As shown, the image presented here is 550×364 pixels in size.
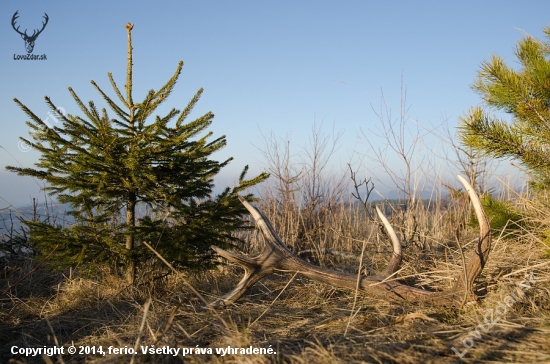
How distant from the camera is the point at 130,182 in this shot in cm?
343

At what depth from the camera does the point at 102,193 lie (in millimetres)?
3502

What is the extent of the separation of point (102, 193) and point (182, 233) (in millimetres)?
750

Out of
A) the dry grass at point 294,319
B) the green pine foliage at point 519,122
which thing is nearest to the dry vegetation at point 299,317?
the dry grass at point 294,319

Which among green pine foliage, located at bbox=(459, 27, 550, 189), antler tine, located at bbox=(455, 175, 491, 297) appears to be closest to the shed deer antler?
antler tine, located at bbox=(455, 175, 491, 297)

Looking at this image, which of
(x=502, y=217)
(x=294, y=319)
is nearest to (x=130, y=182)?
(x=294, y=319)

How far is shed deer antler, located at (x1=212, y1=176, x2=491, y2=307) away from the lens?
109 inches

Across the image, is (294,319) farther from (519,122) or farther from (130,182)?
(519,122)

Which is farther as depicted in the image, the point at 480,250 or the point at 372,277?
the point at 372,277

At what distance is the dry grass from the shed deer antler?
0.08 m

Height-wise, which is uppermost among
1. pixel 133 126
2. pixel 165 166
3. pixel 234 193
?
pixel 133 126

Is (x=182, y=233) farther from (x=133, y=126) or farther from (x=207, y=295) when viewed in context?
(x=133, y=126)

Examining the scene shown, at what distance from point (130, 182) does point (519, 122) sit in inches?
131

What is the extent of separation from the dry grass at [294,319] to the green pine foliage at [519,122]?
0.74 meters

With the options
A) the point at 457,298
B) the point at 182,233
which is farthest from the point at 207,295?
the point at 457,298
